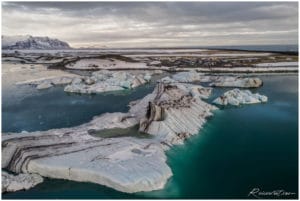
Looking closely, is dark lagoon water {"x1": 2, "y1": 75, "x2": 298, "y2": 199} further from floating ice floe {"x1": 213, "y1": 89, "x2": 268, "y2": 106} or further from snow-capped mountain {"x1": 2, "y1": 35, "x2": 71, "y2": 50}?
snow-capped mountain {"x1": 2, "y1": 35, "x2": 71, "y2": 50}

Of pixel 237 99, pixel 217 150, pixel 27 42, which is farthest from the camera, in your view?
pixel 27 42

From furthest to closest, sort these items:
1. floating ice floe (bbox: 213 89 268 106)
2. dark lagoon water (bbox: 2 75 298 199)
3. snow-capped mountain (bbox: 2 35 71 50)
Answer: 1. snow-capped mountain (bbox: 2 35 71 50)
2. floating ice floe (bbox: 213 89 268 106)
3. dark lagoon water (bbox: 2 75 298 199)

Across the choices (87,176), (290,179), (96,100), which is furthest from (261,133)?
(96,100)

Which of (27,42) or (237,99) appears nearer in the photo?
(237,99)

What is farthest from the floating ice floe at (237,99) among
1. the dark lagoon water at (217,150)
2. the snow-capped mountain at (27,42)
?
the snow-capped mountain at (27,42)

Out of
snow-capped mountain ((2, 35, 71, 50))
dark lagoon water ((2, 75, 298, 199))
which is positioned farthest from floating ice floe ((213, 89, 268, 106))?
snow-capped mountain ((2, 35, 71, 50))

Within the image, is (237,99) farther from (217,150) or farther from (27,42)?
(27,42)

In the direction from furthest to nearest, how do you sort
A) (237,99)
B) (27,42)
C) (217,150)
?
1. (27,42)
2. (237,99)
3. (217,150)

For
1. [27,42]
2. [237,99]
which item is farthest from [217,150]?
[27,42]

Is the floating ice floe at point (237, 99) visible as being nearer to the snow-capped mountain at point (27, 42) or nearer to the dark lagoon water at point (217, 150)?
the dark lagoon water at point (217, 150)
